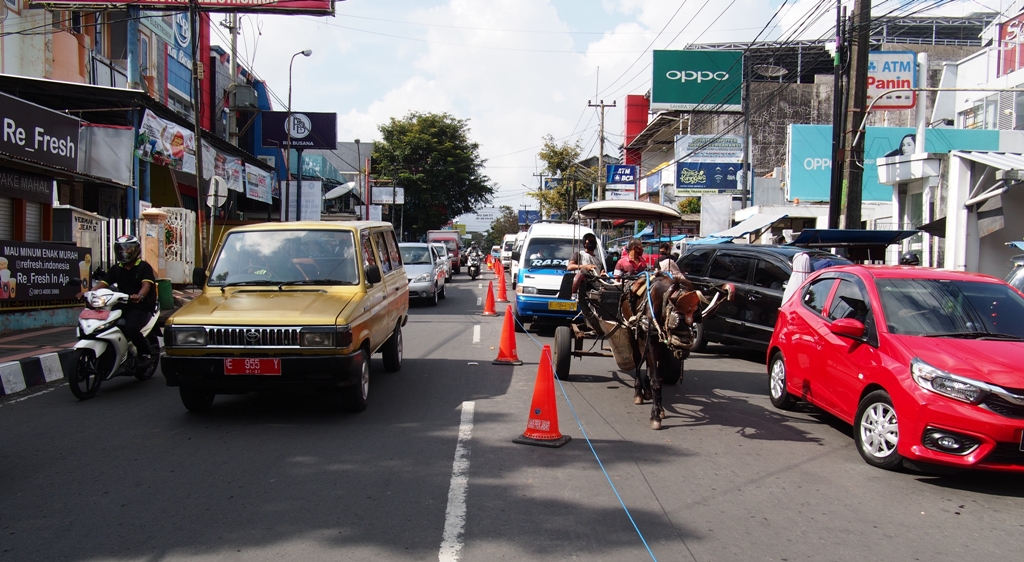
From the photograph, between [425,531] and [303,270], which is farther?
[303,270]

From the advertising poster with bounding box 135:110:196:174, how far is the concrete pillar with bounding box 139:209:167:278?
1309mm

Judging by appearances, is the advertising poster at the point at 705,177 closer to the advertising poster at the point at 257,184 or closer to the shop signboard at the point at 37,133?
the advertising poster at the point at 257,184

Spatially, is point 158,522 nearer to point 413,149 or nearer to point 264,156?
point 264,156

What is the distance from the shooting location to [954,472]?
5453 millimetres

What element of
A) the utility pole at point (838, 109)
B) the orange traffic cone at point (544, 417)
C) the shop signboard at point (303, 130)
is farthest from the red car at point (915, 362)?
the shop signboard at point (303, 130)

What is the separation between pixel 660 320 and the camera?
7301 mm

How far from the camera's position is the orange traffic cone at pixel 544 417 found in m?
6.18

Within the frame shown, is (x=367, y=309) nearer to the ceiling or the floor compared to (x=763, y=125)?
nearer to the floor

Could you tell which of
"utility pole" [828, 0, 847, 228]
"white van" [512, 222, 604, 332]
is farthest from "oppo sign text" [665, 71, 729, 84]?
"white van" [512, 222, 604, 332]

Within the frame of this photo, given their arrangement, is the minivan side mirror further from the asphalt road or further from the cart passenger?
the cart passenger

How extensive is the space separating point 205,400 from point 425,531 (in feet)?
12.8

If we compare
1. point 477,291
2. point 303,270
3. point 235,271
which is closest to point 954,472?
point 303,270

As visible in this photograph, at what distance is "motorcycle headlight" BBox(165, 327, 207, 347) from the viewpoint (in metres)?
6.53

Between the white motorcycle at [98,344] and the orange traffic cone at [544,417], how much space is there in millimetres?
4804
